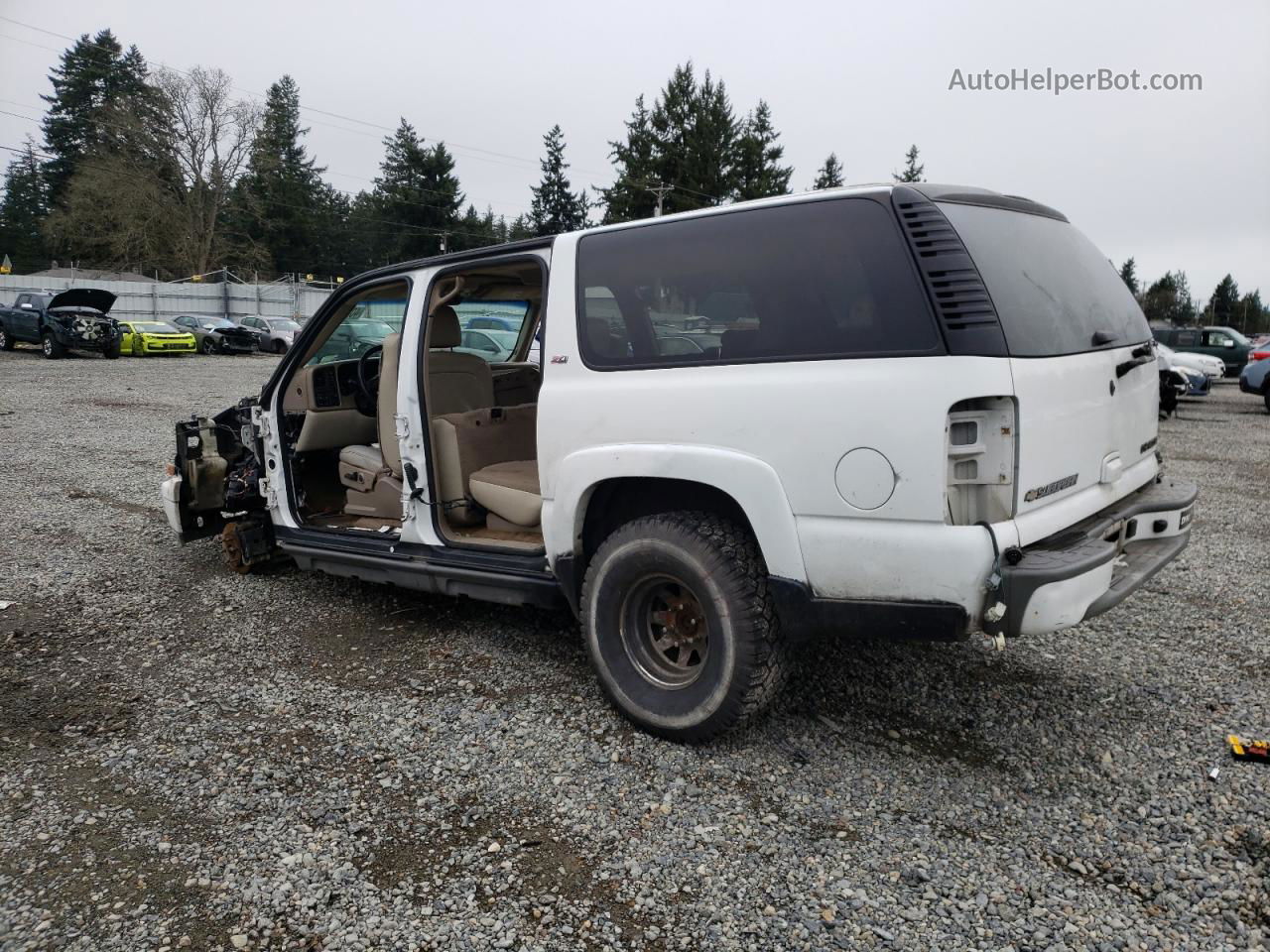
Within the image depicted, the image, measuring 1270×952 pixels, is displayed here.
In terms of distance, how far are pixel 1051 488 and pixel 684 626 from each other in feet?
4.50

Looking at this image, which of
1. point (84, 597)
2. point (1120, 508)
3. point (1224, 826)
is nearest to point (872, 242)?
point (1120, 508)

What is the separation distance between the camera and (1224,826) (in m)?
2.76

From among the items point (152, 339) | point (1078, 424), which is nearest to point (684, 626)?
point (1078, 424)

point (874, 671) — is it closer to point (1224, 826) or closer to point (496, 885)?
point (1224, 826)

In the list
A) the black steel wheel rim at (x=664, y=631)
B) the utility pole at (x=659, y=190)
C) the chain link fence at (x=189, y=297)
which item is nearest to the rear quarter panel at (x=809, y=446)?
the black steel wheel rim at (x=664, y=631)

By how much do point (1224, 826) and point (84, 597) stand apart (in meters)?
5.56

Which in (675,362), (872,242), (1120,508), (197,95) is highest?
(197,95)

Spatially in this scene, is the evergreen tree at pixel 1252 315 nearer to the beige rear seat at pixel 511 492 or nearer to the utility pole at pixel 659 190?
the utility pole at pixel 659 190

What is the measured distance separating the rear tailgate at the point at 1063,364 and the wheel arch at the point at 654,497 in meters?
0.76

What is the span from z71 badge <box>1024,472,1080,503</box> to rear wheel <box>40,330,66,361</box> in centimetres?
2564

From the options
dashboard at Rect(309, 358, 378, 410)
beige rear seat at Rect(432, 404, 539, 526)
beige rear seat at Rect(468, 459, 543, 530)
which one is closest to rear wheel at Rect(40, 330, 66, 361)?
dashboard at Rect(309, 358, 378, 410)

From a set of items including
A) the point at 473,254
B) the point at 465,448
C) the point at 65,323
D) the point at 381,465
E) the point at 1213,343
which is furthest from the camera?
the point at 1213,343

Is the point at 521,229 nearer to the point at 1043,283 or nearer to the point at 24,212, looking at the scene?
the point at 24,212

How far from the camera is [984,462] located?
2668 mm
